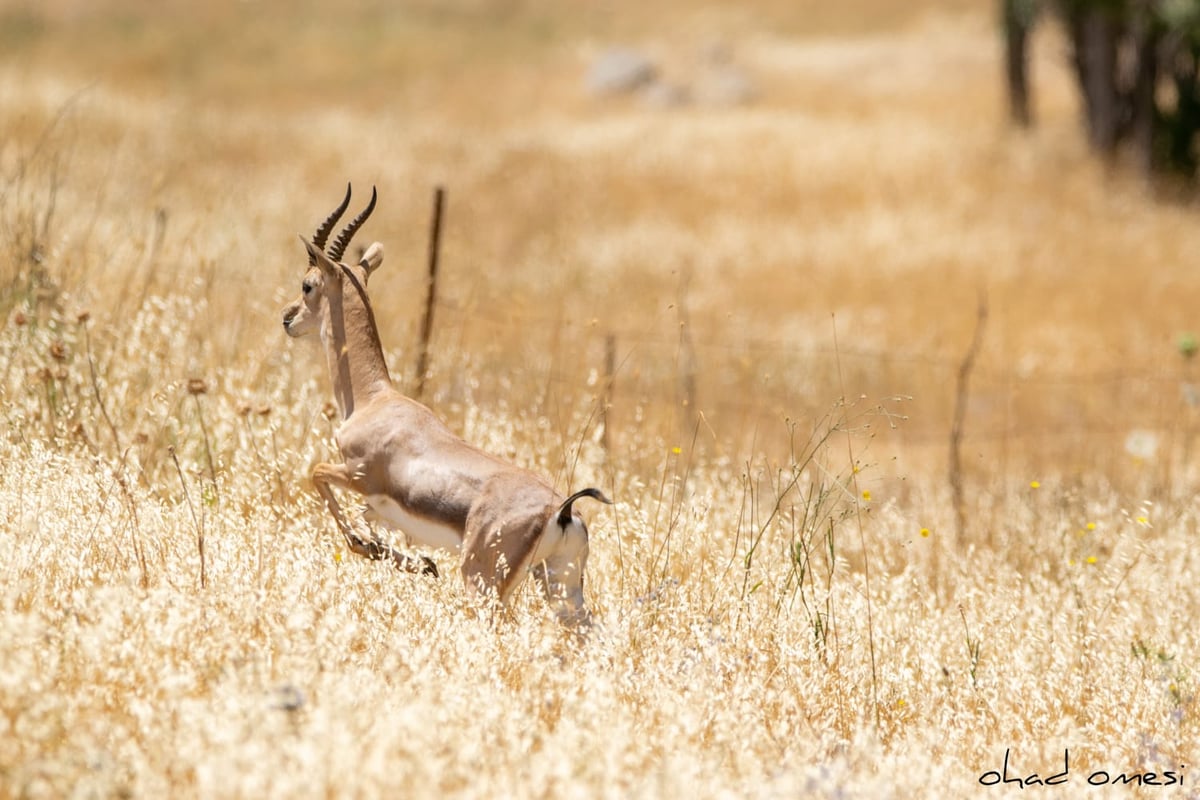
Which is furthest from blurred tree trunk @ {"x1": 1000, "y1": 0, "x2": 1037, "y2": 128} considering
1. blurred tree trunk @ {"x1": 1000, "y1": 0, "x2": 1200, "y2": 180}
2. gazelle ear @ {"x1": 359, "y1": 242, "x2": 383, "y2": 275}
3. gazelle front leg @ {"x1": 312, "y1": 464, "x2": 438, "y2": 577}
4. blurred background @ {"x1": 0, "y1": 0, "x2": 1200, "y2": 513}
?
gazelle front leg @ {"x1": 312, "y1": 464, "x2": 438, "y2": 577}

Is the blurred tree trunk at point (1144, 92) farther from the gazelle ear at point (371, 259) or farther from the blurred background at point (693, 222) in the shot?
the gazelle ear at point (371, 259)

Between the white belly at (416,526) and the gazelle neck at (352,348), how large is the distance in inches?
20.4

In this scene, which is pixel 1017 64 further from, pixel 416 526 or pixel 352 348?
pixel 416 526

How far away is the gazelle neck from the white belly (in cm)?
52

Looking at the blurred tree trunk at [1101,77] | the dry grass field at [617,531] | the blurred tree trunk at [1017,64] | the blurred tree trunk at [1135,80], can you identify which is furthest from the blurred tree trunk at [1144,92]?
the dry grass field at [617,531]

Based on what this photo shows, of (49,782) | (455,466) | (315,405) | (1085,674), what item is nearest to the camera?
(49,782)

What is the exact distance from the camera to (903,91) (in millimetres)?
37250

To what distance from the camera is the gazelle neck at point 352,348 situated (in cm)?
550

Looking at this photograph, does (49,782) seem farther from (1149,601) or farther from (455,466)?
(1149,601)

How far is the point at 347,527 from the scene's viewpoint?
17.0ft

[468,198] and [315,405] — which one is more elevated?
[468,198]

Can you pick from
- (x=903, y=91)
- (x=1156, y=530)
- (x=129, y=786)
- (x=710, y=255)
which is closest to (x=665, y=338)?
(x=710, y=255)

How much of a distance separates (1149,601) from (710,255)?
15348 millimetres

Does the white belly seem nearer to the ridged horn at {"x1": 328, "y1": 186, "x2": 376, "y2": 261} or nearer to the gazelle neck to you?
the gazelle neck
